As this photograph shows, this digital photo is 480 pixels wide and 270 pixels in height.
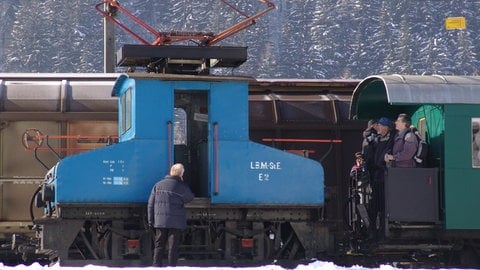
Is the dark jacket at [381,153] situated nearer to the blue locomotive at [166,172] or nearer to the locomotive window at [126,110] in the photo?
the blue locomotive at [166,172]

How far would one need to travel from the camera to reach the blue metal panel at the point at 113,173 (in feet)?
47.7

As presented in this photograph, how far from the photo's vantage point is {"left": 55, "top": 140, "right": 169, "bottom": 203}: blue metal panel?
14539 mm

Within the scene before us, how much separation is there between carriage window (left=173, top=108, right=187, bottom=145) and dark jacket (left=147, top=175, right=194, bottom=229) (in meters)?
1.22

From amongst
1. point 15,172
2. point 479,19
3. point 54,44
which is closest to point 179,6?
point 54,44

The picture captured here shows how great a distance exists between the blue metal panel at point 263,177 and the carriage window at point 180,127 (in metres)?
0.95

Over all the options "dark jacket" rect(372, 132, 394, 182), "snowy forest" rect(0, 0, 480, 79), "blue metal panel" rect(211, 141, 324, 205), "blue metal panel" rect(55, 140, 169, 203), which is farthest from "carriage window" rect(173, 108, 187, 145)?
"snowy forest" rect(0, 0, 480, 79)

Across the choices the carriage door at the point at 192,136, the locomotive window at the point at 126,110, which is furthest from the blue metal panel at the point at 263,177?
the locomotive window at the point at 126,110

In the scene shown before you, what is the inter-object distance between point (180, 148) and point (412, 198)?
3650 millimetres

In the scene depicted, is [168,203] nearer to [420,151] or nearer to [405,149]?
[405,149]

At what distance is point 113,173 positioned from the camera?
14.6 m

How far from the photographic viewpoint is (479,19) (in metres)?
102

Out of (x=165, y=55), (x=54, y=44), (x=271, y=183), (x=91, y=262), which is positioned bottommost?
(x=91, y=262)

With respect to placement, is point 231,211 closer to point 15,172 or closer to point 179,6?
point 15,172

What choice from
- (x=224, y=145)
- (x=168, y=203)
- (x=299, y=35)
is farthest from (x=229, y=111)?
(x=299, y=35)
